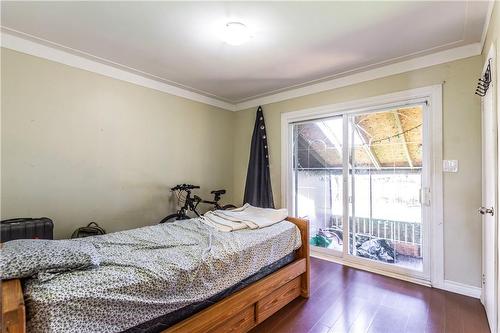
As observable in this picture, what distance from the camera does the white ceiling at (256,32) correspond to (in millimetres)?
1990

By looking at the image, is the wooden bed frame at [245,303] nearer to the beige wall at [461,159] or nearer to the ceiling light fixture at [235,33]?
the beige wall at [461,159]

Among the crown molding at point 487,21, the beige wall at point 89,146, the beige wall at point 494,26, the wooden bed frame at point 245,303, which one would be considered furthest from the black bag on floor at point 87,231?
the crown molding at point 487,21

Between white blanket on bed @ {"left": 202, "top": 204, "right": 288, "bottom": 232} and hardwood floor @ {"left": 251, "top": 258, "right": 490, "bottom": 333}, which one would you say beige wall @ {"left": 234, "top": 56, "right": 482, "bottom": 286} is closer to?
hardwood floor @ {"left": 251, "top": 258, "right": 490, "bottom": 333}

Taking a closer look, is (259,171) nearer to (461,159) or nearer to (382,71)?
(382,71)

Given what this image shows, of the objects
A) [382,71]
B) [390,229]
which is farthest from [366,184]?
[382,71]

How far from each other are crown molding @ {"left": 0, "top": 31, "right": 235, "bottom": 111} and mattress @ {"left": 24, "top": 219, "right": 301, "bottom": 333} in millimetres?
2032

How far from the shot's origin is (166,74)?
332 centimetres

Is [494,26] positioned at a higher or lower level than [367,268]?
higher

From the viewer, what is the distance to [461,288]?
2.52 metres

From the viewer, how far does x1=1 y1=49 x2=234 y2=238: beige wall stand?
2418mm

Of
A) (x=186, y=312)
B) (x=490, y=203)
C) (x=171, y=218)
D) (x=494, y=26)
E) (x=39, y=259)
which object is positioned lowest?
(x=186, y=312)

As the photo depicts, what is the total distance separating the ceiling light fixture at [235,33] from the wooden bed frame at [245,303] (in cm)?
188

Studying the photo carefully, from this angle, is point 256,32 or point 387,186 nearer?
point 256,32

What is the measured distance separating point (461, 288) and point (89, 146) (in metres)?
4.28
